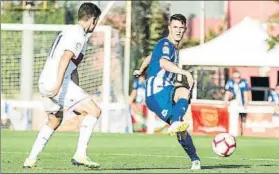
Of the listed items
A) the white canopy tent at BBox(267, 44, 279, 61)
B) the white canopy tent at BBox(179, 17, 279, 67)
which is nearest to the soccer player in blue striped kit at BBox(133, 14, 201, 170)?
the white canopy tent at BBox(267, 44, 279, 61)

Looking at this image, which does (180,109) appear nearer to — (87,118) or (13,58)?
(87,118)

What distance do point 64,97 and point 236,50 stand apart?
16.7 meters

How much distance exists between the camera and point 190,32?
53.6 metres

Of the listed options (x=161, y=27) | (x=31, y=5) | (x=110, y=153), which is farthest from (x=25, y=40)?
(x=161, y=27)

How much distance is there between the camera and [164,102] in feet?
43.2

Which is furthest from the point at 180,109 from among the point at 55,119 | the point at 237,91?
the point at 237,91

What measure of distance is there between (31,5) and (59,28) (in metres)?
3.04

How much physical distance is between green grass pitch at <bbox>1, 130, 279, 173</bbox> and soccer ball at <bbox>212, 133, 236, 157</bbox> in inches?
7.8

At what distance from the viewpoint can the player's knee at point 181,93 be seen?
43.0ft

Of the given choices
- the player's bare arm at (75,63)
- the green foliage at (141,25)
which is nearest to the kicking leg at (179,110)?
the player's bare arm at (75,63)

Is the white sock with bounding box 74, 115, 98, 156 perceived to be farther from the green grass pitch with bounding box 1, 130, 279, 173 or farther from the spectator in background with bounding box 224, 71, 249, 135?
the spectator in background with bounding box 224, 71, 249, 135

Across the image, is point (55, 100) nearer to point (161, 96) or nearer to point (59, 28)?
point (161, 96)

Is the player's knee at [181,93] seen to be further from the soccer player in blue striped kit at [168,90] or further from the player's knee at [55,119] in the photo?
the player's knee at [55,119]

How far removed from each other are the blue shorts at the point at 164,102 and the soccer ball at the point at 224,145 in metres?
1.08
